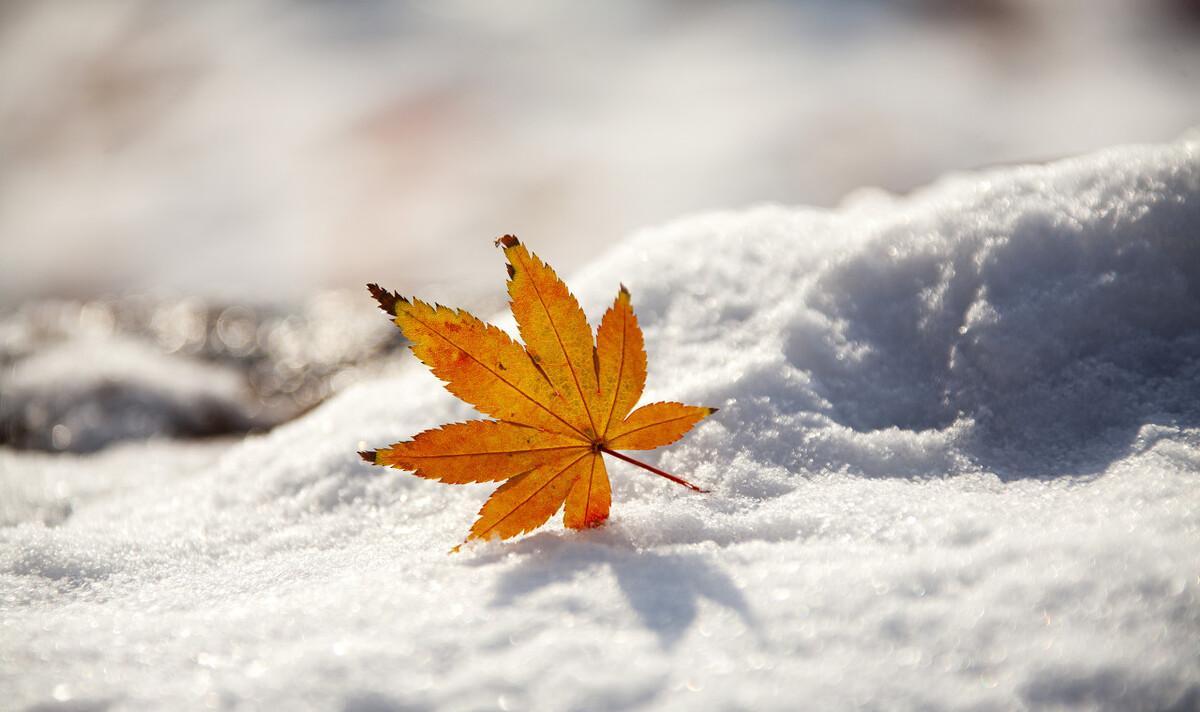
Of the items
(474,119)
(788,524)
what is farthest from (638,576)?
(474,119)

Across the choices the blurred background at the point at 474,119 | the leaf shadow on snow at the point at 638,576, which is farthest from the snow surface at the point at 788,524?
the blurred background at the point at 474,119

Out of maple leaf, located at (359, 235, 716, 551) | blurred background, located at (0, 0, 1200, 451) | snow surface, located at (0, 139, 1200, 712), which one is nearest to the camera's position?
snow surface, located at (0, 139, 1200, 712)

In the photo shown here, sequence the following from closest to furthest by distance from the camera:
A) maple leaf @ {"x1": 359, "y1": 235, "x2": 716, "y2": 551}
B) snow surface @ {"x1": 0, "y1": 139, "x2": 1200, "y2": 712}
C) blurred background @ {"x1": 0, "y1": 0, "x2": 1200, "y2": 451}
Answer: snow surface @ {"x1": 0, "y1": 139, "x2": 1200, "y2": 712}
maple leaf @ {"x1": 359, "y1": 235, "x2": 716, "y2": 551}
blurred background @ {"x1": 0, "y1": 0, "x2": 1200, "y2": 451}

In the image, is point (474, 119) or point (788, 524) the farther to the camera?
point (474, 119)

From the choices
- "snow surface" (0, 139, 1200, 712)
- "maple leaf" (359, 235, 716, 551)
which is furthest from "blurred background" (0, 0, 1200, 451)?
"maple leaf" (359, 235, 716, 551)

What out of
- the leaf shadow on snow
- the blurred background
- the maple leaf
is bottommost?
the leaf shadow on snow

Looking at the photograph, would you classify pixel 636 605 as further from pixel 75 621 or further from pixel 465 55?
pixel 465 55

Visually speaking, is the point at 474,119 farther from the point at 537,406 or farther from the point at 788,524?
the point at 788,524

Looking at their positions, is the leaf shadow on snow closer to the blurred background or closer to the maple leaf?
the maple leaf
